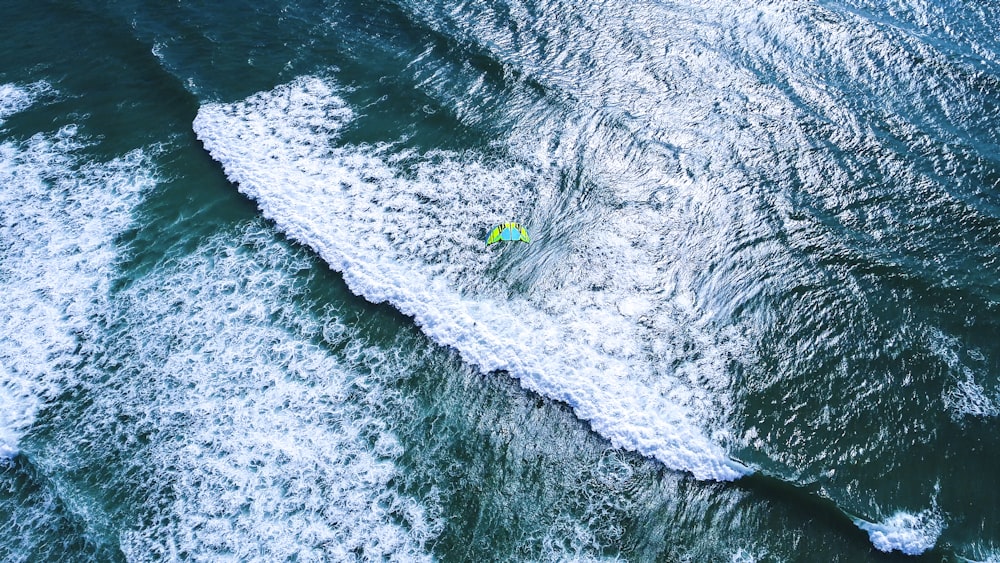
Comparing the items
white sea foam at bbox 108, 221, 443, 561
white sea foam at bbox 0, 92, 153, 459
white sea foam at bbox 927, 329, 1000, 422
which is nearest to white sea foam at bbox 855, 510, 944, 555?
white sea foam at bbox 927, 329, 1000, 422

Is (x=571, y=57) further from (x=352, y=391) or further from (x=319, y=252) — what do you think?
(x=352, y=391)

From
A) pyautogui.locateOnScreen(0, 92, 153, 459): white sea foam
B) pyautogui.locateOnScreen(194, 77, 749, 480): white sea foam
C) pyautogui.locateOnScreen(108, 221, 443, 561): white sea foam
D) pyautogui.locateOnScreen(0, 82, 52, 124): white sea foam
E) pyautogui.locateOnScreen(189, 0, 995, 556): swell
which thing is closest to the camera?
pyautogui.locateOnScreen(108, 221, 443, 561): white sea foam

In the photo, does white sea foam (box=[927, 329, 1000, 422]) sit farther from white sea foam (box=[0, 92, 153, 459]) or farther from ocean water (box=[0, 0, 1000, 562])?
white sea foam (box=[0, 92, 153, 459])

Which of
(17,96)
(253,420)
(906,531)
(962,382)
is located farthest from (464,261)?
(17,96)

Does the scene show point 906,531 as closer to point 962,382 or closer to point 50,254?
point 962,382

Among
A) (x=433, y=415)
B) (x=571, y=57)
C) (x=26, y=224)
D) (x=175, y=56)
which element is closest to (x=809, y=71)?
(x=571, y=57)

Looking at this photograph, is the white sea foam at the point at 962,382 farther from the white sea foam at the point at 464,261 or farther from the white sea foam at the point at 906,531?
the white sea foam at the point at 464,261

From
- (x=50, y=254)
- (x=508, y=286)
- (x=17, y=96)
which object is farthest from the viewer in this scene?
(x=17, y=96)
